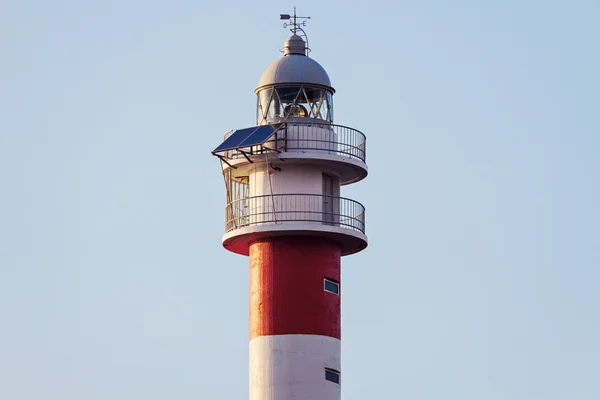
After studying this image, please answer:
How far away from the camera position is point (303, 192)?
70500mm

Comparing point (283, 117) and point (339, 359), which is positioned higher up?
point (283, 117)

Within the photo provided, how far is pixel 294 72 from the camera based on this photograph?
71500 mm

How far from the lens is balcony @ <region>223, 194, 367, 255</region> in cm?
6981

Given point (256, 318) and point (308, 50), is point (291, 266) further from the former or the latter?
point (308, 50)

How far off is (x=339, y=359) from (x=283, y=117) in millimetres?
8010

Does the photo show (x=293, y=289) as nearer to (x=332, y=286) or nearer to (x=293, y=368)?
(x=332, y=286)

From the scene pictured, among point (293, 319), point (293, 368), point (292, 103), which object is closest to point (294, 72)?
point (292, 103)

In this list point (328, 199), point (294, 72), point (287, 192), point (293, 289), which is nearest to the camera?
point (293, 289)

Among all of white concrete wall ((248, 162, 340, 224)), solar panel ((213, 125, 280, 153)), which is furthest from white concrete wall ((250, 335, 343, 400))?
solar panel ((213, 125, 280, 153))

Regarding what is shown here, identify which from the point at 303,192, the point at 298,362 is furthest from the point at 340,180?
the point at 298,362

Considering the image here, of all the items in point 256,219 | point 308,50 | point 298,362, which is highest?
point 308,50

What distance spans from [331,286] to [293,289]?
4.76 ft

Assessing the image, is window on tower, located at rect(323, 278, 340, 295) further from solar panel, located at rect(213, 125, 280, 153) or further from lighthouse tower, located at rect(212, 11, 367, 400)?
solar panel, located at rect(213, 125, 280, 153)

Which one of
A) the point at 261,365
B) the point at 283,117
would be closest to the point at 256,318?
the point at 261,365
